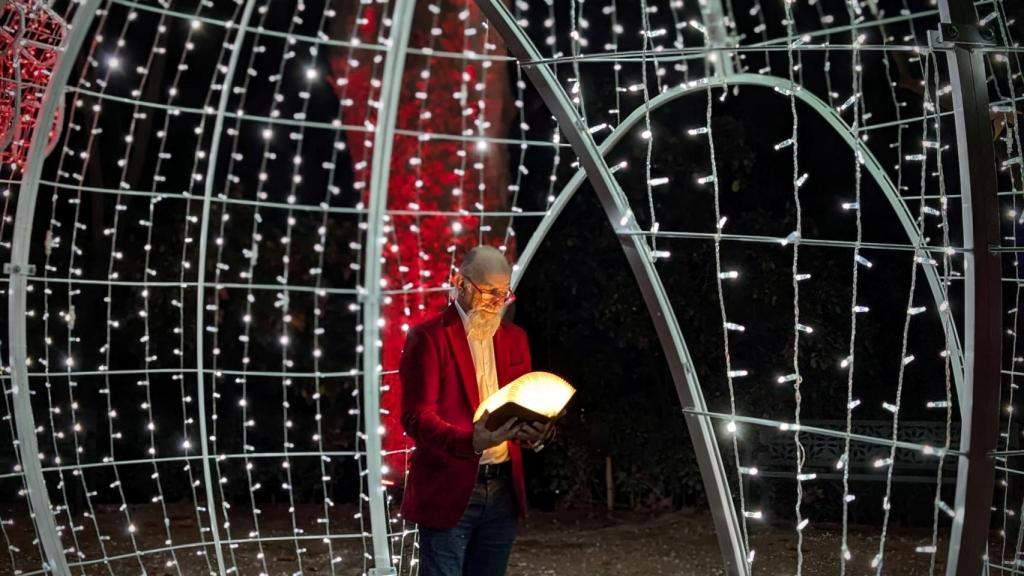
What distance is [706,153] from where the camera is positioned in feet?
23.2

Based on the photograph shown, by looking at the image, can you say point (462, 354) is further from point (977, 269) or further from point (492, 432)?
point (977, 269)

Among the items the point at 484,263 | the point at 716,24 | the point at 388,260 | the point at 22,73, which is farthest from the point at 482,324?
the point at 388,260

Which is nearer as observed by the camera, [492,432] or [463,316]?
[492,432]

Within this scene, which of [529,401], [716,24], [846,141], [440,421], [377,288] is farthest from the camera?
[716,24]

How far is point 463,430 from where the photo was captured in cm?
257

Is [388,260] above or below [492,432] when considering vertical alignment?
above

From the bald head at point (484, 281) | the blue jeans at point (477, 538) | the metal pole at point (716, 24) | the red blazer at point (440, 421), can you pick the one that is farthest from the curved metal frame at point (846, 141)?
the blue jeans at point (477, 538)

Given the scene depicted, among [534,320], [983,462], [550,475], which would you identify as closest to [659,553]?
[550,475]

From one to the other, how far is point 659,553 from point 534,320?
215cm

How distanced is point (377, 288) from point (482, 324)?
559 mm

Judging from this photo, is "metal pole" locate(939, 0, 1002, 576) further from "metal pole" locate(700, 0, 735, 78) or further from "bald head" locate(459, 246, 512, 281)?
"metal pole" locate(700, 0, 735, 78)

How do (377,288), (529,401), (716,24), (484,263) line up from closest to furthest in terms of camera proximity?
(529,401) < (484,263) < (377,288) < (716,24)

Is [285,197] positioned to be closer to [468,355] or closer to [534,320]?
[534,320]

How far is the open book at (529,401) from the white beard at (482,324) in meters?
0.30
